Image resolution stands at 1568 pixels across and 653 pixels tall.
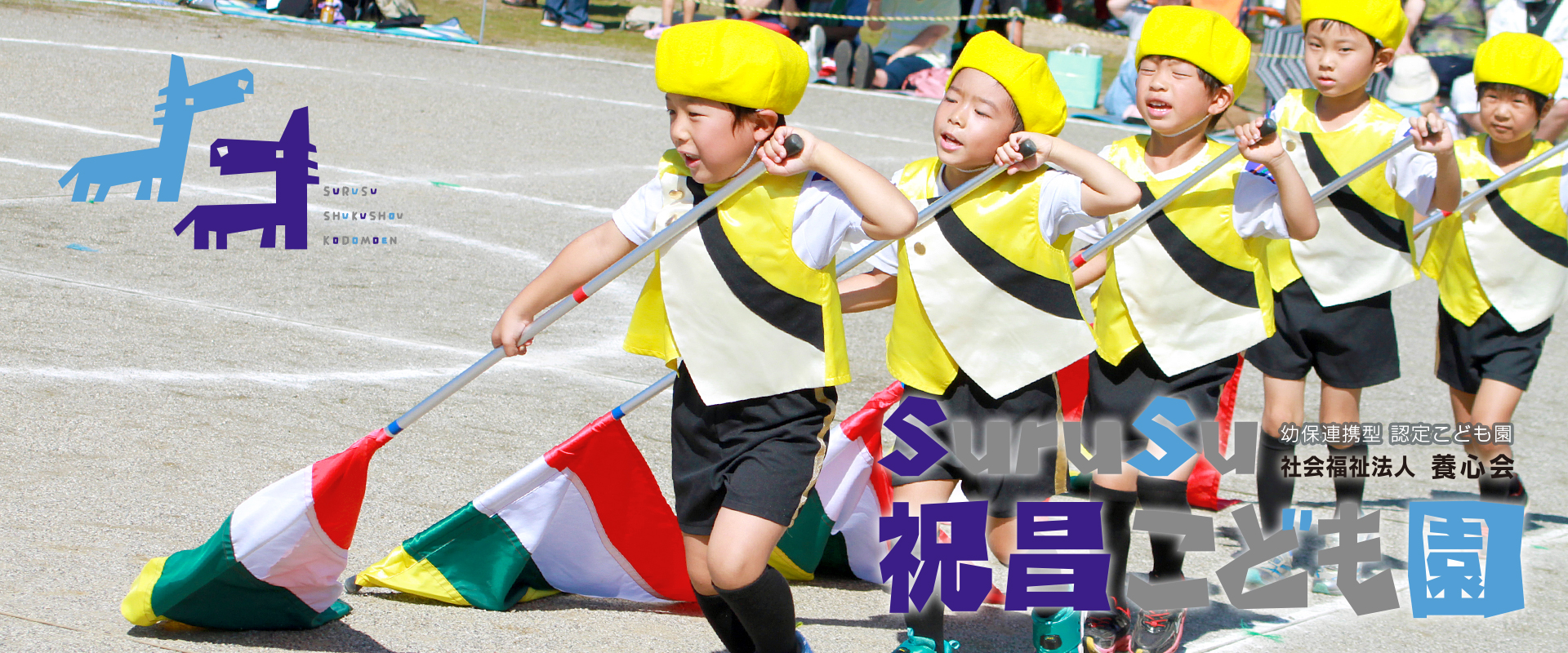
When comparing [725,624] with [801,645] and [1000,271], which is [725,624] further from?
[1000,271]

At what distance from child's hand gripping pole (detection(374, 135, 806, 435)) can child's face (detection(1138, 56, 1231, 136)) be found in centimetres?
118

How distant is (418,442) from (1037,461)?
2368 millimetres

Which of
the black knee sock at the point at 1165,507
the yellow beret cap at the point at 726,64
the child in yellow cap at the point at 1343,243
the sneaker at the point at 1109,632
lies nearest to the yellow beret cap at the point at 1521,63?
the child in yellow cap at the point at 1343,243

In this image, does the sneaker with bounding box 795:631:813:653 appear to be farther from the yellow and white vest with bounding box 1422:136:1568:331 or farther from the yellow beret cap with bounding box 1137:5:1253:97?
the yellow and white vest with bounding box 1422:136:1568:331

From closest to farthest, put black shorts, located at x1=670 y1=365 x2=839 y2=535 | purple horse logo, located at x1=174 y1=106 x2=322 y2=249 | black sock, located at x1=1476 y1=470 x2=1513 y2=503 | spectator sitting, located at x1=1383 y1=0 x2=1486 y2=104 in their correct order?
1. black shorts, located at x1=670 y1=365 x2=839 y2=535
2. black sock, located at x1=1476 y1=470 x2=1513 y2=503
3. purple horse logo, located at x1=174 y1=106 x2=322 y2=249
4. spectator sitting, located at x1=1383 y1=0 x2=1486 y2=104

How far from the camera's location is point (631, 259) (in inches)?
125

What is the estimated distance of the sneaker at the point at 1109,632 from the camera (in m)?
3.82

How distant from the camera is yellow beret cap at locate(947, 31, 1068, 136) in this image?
3357 mm

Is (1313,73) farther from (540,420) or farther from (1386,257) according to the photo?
(540,420)

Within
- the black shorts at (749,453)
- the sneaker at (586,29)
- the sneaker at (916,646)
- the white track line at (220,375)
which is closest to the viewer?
the black shorts at (749,453)

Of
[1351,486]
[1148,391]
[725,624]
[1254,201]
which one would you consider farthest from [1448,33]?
[725,624]

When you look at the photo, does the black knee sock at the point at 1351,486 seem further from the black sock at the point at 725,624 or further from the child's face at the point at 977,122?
the black sock at the point at 725,624

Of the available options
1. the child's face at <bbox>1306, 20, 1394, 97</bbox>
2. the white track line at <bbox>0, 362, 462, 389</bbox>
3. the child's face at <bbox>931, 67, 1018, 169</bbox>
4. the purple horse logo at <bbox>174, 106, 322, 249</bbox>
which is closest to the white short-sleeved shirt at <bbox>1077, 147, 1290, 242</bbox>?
the child's face at <bbox>931, 67, 1018, 169</bbox>

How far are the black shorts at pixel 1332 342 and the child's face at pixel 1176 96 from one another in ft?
3.09
